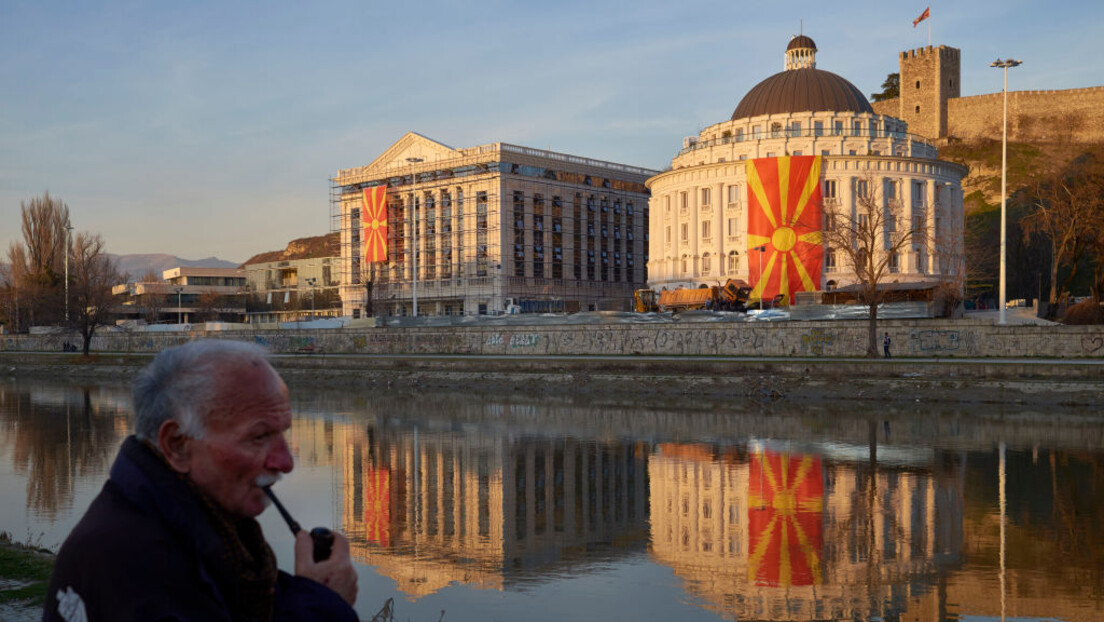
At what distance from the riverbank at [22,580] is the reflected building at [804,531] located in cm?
795

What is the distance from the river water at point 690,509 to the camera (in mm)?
12617

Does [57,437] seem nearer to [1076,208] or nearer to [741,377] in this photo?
[741,377]

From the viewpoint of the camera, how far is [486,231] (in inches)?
4328

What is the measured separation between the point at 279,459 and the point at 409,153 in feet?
387

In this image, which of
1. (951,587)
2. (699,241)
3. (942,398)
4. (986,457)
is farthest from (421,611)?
(699,241)

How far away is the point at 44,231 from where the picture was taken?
109625mm

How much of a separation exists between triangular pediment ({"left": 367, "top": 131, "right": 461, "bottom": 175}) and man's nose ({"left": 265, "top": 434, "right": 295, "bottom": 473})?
11009 cm

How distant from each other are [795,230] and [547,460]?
2541 inches

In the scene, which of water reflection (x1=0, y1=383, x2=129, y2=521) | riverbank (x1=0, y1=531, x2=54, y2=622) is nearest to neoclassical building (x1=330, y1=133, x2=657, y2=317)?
water reflection (x1=0, y1=383, x2=129, y2=521)

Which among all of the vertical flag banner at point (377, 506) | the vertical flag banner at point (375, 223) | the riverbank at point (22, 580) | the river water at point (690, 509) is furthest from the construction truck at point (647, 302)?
the riverbank at point (22, 580)

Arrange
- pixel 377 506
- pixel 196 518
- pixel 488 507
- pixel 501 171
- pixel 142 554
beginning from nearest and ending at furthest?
pixel 142 554, pixel 196 518, pixel 488 507, pixel 377 506, pixel 501 171

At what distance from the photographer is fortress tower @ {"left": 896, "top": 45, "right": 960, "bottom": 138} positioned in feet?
471

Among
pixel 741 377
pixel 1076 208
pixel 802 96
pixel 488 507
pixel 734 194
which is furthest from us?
pixel 802 96

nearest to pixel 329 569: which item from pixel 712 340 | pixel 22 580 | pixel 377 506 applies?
pixel 22 580
